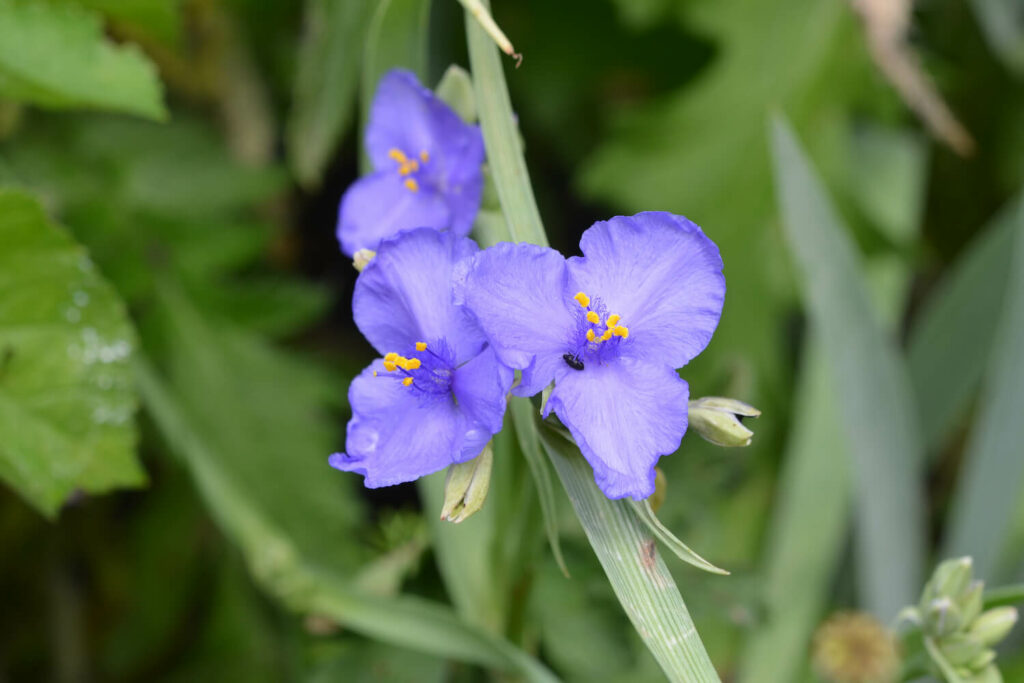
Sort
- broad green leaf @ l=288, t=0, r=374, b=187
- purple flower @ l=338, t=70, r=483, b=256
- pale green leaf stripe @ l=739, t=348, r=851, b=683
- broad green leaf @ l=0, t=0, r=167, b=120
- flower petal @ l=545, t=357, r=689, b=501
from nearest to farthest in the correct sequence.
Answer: flower petal @ l=545, t=357, r=689, b=501
purple flower @ l=338, t=70, r=483, b=256
broad green leaf @ l=0, t=0, r=167, b=120
broad green leaf @ l=288, t=0, r=374, b=187
pale green leaf stripe @ l=739, t=348, r=851, b=683

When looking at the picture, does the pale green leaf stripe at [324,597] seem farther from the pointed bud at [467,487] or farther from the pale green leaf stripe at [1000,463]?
the pale green leaf stripe at [1000,463]

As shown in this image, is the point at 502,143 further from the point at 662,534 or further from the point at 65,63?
the point at 65,63

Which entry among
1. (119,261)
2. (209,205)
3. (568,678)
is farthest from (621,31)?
(568,678)

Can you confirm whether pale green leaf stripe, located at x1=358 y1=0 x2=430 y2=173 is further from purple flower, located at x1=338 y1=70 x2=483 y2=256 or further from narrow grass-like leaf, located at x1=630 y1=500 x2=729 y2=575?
narrow grass-like leaf, located at x1=630 y1=500 x2=729 y2=575

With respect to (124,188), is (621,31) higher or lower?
higher

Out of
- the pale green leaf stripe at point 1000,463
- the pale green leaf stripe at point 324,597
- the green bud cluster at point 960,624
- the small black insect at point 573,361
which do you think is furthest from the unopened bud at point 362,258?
the pale green leaf stripe at point 1000,463

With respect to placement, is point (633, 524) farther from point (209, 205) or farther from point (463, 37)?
point (463, 37)

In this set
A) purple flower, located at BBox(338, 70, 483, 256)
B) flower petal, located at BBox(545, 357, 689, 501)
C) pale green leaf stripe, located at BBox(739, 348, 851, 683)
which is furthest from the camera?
pale green leaf stripe, located at BBox(739, 348, 851, 683)

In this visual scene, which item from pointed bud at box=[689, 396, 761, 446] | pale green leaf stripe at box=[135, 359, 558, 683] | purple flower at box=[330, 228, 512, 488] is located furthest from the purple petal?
pale green leaf stripe at box=[135, 359, 558, 683]

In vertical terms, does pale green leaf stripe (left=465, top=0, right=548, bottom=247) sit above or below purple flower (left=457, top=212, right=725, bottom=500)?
above

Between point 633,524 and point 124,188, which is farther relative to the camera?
point 124,188
